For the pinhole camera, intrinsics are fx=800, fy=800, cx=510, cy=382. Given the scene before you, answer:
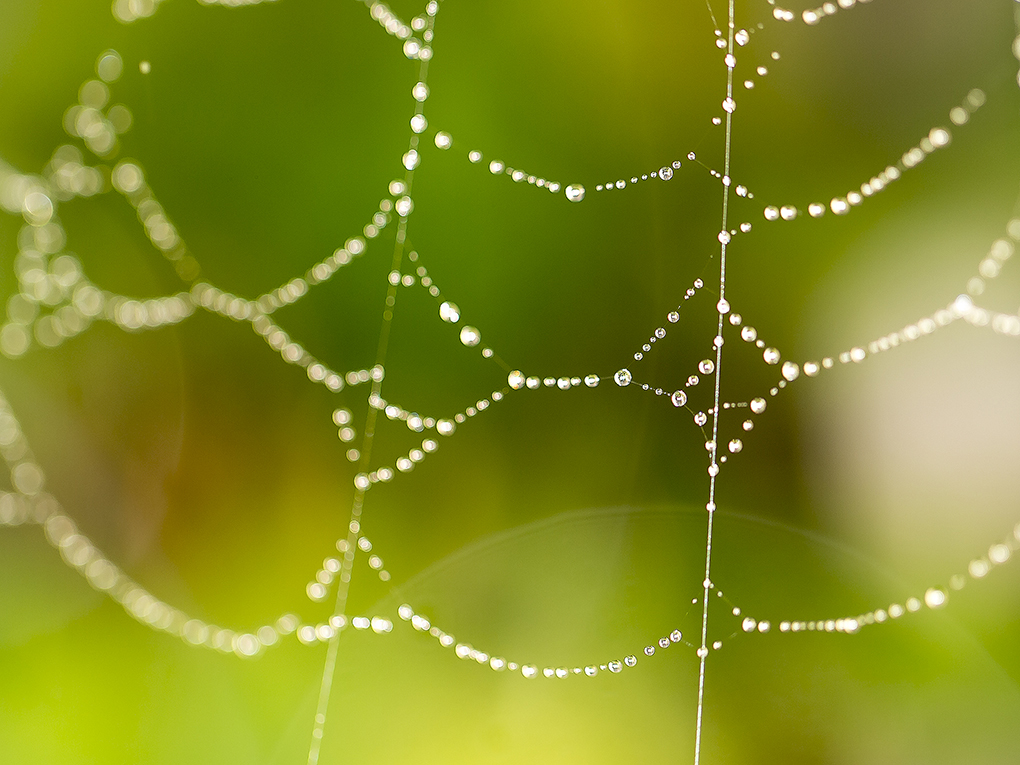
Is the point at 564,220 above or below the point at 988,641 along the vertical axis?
above

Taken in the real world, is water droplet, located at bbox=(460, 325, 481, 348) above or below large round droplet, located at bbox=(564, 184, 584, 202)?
below

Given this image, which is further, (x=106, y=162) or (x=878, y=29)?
(x=106, y=162)

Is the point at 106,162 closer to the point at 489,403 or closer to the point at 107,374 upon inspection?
the point at 107,374

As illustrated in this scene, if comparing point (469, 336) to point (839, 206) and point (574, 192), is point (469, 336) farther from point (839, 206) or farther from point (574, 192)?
point (839, 206)

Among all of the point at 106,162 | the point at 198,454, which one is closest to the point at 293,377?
the point at 198,454

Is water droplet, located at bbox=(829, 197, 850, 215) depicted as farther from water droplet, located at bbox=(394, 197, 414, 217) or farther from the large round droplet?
water droplet, located at bbox=(394, 197, 414, 217)

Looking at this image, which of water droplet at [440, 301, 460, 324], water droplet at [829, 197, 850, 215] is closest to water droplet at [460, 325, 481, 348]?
water droplet at [440, 301, 460, 324]

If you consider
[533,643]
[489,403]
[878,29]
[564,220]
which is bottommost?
[533,643]

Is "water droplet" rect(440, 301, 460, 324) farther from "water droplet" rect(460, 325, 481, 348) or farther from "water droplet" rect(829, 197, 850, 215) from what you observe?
"water droplet" rect(829, 197, 850, 215)

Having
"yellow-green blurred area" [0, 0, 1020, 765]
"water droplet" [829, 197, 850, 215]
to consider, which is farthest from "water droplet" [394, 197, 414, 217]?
"water droplet" [829, 197, 850, 215]
